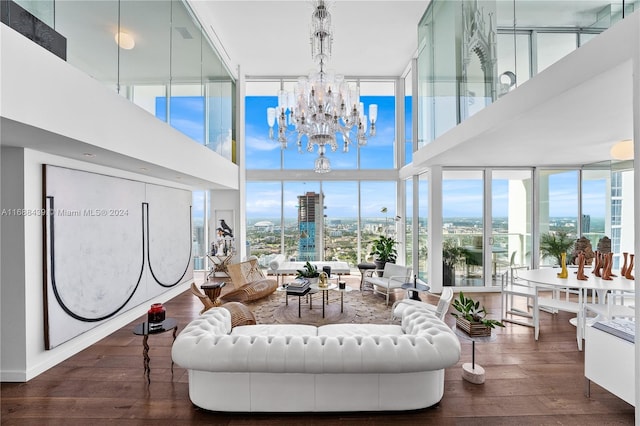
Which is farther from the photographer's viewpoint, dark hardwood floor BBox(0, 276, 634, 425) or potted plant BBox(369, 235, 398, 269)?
potted plant BBox(369, 235, 398, 269)

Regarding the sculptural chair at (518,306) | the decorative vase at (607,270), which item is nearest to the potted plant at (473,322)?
Result: the sculptural chair at (518,306)

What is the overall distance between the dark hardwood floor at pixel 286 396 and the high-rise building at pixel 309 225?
5365mm

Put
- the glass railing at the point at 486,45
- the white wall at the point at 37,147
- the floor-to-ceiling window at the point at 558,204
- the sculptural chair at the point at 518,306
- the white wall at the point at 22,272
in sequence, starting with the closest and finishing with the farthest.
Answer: the white wall at the point at 37,147
the glass railing at the point at 486,45
the white wall at the point at 22,272
the sculptural chair at the point at 518,306
the floor-to-ceiling window at the point at 558,204

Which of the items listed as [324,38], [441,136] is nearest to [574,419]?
[441,136]

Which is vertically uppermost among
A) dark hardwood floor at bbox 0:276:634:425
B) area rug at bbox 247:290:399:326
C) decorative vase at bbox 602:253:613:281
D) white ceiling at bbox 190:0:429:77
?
white ceiling at bbox 190:0:429:77

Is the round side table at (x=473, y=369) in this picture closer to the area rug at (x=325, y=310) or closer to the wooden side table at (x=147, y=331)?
the area rug at (x=325, y=310)

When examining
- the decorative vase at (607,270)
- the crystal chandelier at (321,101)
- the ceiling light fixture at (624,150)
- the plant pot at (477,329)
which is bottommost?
the plant pot at (477,329)

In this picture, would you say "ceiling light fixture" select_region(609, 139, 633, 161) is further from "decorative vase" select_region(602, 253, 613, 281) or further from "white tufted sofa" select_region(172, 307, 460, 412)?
"white tufted sofa" select_region(172, 307, 460, 412)

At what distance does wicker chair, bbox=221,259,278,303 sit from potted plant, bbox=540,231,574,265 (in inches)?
236

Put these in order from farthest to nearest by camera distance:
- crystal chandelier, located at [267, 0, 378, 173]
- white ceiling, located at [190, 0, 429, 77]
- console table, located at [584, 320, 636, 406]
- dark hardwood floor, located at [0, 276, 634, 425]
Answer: white ceiling, located at [190, 0, 429, 77] → crystal chandelier, located at [267, 0, 378, 173] → dark hardwood floor, located at [0, 276, 634, 425] → console table, located at [584, 320, 636, 406]

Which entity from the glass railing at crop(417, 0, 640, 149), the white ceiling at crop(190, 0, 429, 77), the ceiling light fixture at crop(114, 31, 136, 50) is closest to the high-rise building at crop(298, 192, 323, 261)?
the glass railing at crop(417, 0, 640, 149)

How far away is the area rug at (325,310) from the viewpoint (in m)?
4.70

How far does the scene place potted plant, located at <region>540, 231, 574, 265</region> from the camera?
650 centimetres

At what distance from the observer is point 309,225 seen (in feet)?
29.2
